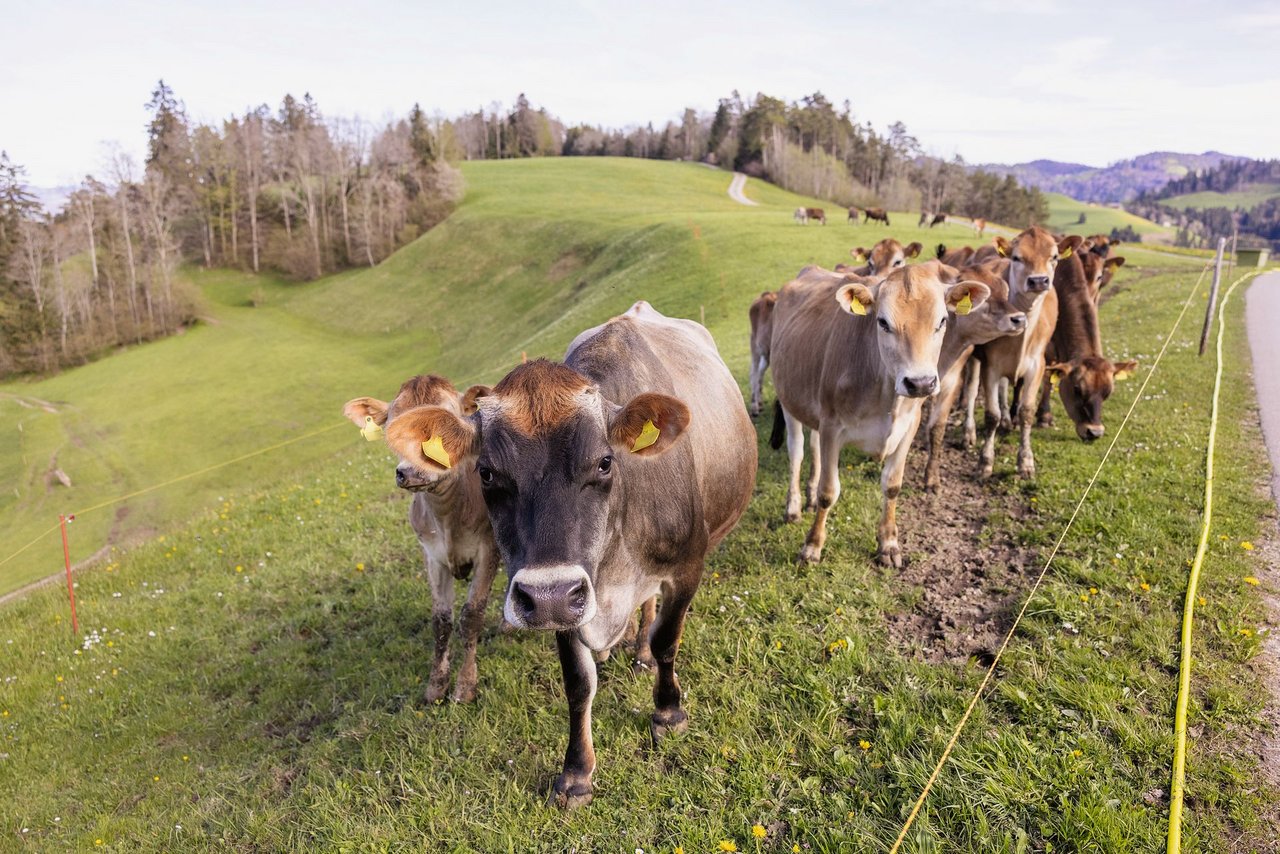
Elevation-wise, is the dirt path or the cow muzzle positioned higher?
the dirt path

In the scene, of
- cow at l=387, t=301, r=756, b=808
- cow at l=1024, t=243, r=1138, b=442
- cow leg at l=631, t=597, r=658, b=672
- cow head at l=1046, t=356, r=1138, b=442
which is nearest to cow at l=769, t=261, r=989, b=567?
cow at l=387, t=301, r=756, b=808

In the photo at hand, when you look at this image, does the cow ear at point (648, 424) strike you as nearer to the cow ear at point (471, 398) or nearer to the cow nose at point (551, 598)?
the cow nose at point (551, 598)

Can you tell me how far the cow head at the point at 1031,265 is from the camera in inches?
327

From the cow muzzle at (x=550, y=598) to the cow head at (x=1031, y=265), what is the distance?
760 cm

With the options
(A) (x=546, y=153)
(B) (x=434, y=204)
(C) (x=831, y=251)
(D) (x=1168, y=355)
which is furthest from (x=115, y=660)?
(A) (x=546, y=153)

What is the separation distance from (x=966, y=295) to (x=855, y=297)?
3.51ft

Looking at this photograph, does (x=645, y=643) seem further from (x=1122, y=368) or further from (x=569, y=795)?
(x=1122, y=368)

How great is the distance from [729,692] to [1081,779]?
7.09ft

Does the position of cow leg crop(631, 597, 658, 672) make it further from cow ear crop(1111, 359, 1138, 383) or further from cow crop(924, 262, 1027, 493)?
cow ear crop(1111, 359, 1138, 383)

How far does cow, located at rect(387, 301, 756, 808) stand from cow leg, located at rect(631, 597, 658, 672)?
2.24ft

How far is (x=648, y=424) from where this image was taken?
350 cm

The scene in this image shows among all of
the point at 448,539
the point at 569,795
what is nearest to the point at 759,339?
the point at 448,539

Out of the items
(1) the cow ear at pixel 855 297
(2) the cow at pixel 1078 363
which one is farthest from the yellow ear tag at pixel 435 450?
(2) the cow at pixel 1078 363

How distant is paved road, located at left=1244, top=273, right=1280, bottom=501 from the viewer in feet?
28.0
